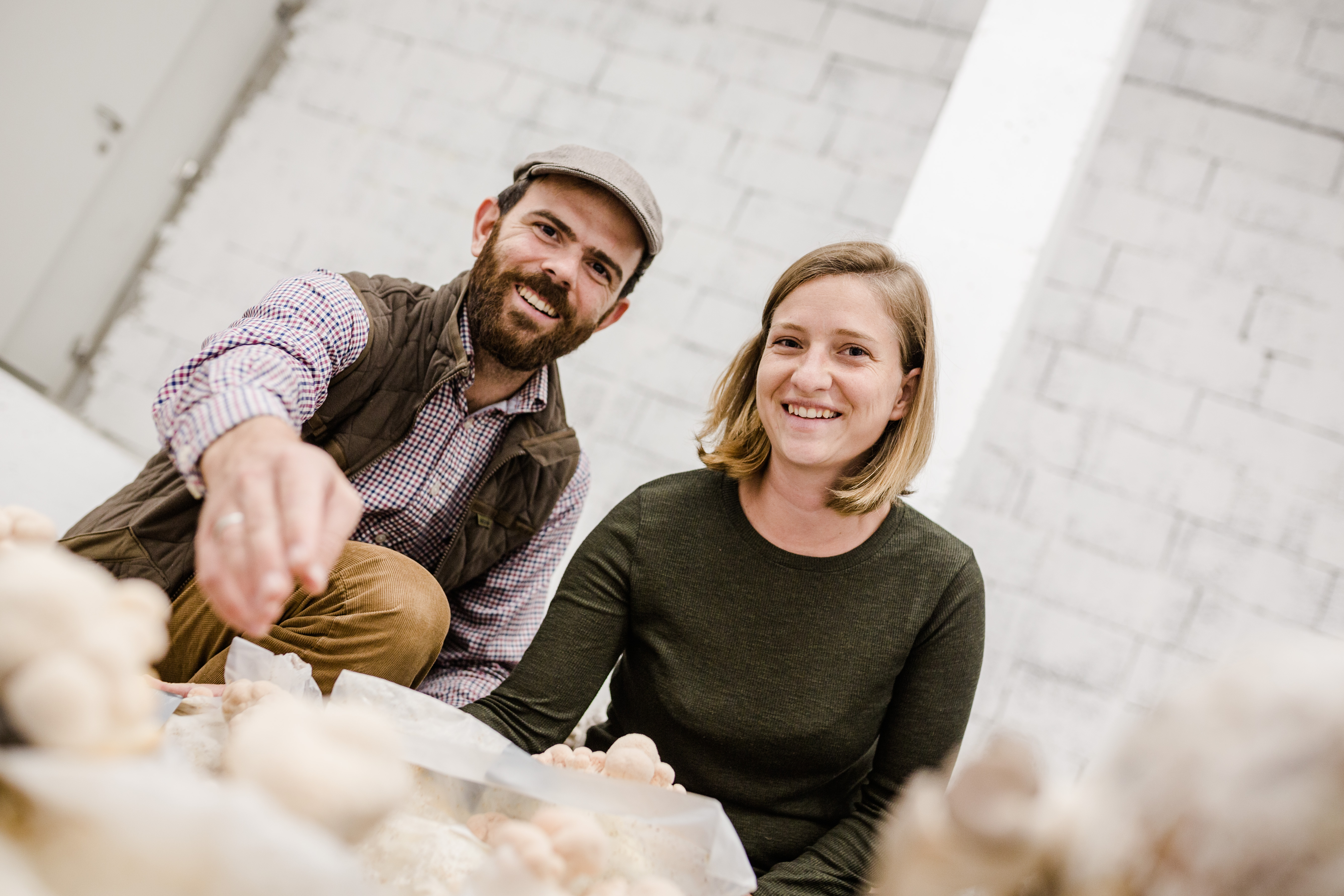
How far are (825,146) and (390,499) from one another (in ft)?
6.21

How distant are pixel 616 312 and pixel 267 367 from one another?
0.87 meters

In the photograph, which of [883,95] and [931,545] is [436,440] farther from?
[883,95]

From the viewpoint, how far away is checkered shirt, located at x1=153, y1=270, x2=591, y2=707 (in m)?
1.06

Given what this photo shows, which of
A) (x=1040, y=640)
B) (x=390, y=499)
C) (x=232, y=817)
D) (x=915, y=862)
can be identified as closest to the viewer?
(x=232, y=817)

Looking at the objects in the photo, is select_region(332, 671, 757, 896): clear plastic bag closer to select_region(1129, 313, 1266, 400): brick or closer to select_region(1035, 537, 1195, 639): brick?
select_region(1035, 537, 1195, 639): brick

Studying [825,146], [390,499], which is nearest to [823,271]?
[390,499]

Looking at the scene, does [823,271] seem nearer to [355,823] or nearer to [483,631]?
[483,631]

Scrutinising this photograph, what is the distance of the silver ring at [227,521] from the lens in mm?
561

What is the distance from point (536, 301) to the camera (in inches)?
58.6

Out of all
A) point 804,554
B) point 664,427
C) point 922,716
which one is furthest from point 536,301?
point 664,427

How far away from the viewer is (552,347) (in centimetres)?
149

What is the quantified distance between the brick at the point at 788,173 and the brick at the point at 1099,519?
3.48ft

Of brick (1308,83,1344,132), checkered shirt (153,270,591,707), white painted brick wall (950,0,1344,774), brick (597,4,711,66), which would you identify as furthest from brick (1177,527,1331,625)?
brick (597,4,711,66)

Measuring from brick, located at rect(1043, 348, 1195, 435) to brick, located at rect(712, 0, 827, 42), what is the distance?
132 centimetres
